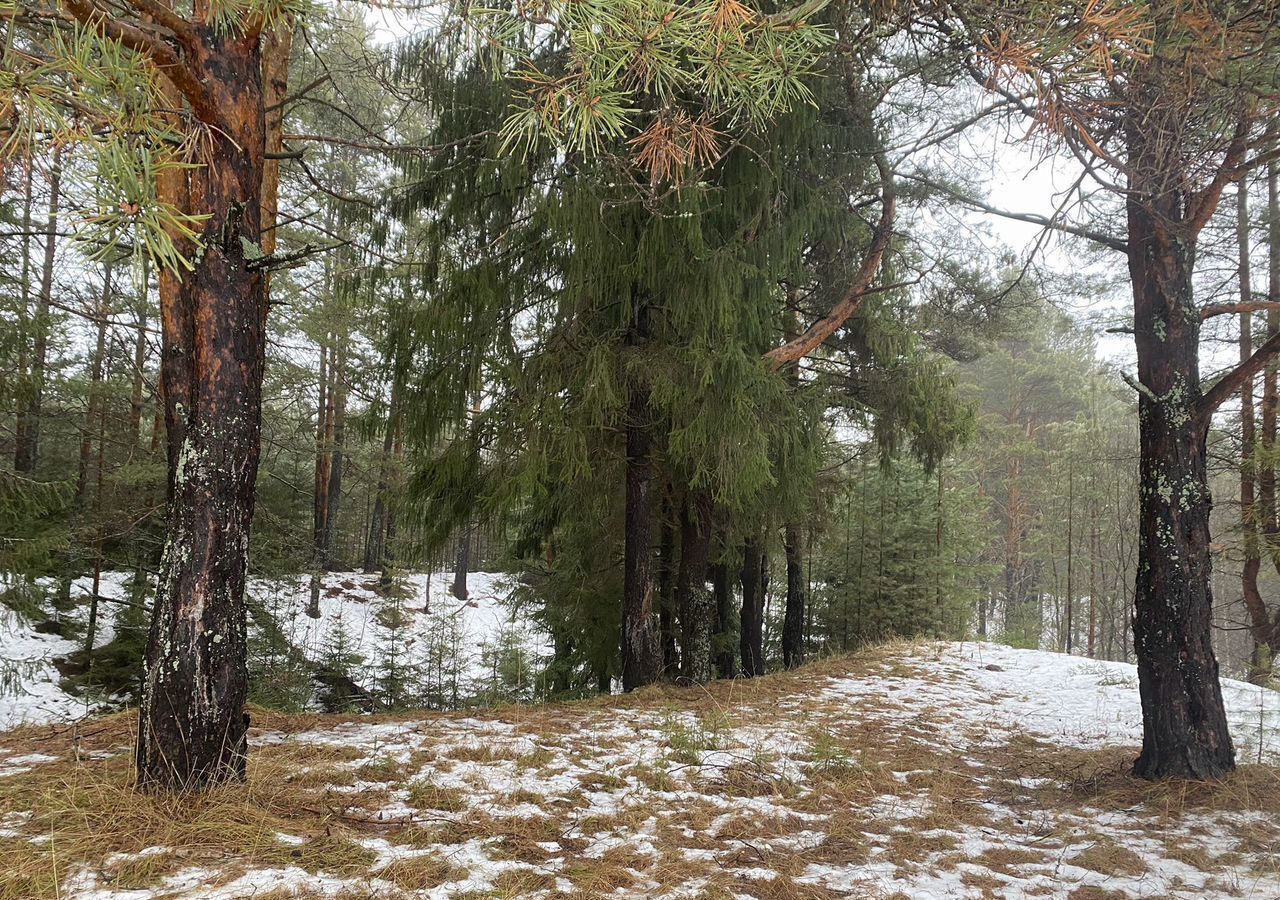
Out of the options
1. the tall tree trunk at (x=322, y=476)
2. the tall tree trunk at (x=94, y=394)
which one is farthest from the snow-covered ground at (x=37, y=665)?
the tall tree trunk at (x=322, y=476)

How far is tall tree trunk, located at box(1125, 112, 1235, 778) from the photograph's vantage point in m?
3.78

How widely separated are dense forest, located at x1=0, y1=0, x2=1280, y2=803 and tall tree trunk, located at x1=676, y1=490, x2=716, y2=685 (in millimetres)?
47

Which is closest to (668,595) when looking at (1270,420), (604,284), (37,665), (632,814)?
(604,284)

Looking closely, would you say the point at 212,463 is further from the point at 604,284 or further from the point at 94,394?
the point at 94,394

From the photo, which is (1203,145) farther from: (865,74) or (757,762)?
(757,762)

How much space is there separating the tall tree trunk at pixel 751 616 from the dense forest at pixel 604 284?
0.22 feet

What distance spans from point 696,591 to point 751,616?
2.95 meters

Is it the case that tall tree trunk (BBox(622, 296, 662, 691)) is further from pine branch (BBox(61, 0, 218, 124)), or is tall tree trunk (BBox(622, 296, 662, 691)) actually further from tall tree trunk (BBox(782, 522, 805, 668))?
tall tree trunk (BBox(782, 522, 805, 668))

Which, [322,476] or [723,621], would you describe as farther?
[322,476]

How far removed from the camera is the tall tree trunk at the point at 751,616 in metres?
9.38

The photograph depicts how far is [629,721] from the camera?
470 cm

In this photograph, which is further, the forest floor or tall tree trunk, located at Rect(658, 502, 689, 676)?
tall tree trunk, located at Rect(658, 502, 689, 676)

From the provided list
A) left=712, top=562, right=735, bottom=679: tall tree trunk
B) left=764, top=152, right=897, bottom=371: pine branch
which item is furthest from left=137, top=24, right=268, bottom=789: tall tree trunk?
left=712, top=562, right=735, bottom=679: tall tree trunk

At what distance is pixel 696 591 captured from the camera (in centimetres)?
718
